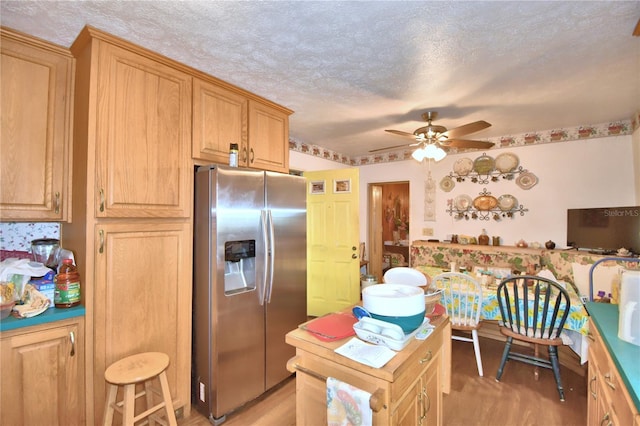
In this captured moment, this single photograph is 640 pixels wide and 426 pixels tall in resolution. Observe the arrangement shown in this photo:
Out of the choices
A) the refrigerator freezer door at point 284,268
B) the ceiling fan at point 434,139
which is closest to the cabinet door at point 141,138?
the refrigerator freezer door at point 284,268

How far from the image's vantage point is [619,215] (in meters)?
2.76

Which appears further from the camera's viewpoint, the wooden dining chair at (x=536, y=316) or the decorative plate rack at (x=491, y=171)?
the decorative plate rack at (x=491, y=171)

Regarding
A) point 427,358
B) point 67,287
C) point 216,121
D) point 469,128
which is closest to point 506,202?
point 469,128

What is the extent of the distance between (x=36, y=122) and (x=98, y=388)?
153 cm

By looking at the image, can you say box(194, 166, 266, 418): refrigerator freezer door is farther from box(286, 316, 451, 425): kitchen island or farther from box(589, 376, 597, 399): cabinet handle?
box(589, 376, 597, 399): cabinet handle

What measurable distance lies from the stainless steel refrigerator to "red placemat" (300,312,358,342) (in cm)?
80

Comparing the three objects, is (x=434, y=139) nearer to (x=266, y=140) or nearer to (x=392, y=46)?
(x=392, y=46)

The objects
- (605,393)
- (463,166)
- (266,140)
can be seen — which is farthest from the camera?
(463,166)

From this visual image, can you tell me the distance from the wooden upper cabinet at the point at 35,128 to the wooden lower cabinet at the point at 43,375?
0.64 m

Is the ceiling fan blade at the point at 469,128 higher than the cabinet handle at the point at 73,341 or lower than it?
higher

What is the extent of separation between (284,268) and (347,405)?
1347mm

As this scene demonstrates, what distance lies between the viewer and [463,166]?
4016 millimetres

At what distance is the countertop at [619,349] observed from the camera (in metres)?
0.86

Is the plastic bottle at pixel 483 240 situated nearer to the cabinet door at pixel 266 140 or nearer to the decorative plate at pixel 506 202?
the decorative plate at pixel 506 202
